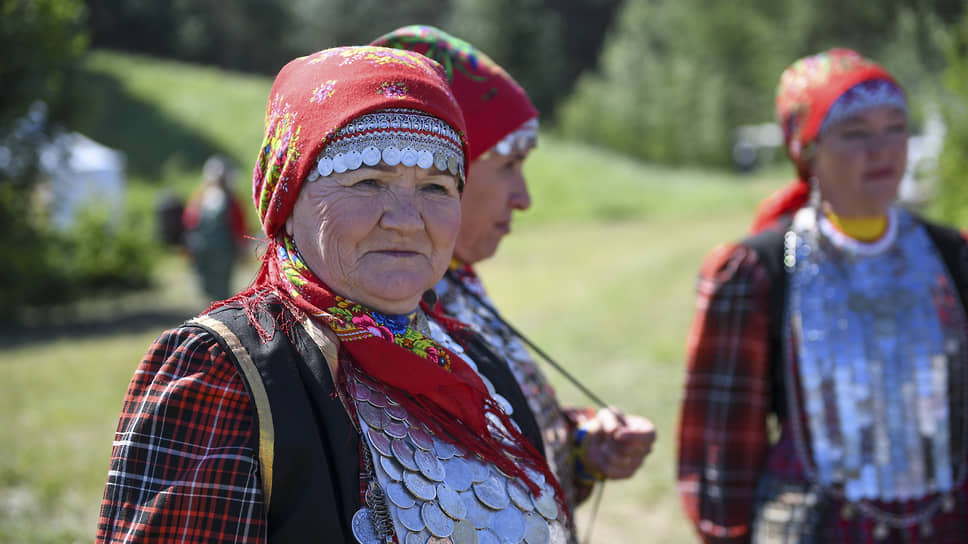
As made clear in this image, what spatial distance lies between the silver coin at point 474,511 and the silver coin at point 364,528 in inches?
6.8

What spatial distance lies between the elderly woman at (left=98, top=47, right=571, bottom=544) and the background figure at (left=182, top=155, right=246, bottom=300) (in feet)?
27.8

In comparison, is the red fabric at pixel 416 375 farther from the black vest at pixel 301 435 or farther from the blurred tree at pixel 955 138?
the blurred tree at pixel 955 138

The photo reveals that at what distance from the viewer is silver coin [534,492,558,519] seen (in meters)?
1.67

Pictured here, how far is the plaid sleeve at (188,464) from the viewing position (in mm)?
1361

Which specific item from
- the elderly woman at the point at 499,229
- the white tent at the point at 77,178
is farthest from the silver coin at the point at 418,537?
the white tent at the point at 77,178

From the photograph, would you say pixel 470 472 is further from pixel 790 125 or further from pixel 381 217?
pixel 790 125

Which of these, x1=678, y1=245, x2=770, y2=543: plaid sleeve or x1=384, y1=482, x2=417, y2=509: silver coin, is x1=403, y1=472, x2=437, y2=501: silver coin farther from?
x1=678, y1=245, x2=770, y2=543: plaid sleeve

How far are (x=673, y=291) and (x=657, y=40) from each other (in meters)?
32.2

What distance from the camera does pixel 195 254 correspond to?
10.3 metres

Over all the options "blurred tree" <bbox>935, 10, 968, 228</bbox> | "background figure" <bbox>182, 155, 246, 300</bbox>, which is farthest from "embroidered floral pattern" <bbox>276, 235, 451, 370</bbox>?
"background figure" <bbox>182, 155, 246, 300</bbox>

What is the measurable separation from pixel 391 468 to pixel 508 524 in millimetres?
254

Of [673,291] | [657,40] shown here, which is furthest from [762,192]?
[657,40]

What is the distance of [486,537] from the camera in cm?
154

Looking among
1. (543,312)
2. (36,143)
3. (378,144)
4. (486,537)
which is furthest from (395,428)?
(36,143)
